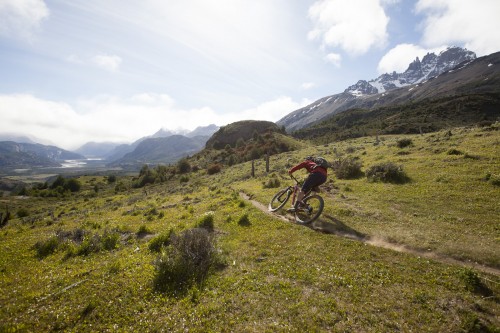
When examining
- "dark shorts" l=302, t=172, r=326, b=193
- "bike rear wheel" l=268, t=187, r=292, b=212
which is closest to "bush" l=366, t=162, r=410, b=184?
"bike rear wheel" l=268, t=187, r=292, b=212

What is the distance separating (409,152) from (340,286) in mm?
28018

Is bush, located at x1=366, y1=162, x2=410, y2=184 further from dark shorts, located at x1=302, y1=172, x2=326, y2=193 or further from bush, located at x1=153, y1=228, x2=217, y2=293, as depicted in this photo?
bush, located at x1=153, y1=228, x2=217, y2=293

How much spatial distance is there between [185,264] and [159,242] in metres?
4.22

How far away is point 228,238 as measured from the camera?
592 inches

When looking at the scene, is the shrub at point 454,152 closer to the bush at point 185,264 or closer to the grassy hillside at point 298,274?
the grassy hillside at point 298,274

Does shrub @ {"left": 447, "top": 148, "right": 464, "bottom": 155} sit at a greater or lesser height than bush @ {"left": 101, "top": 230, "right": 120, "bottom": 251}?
greater

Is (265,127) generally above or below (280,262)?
above

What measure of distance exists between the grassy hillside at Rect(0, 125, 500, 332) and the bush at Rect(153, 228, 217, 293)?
0.15 metres

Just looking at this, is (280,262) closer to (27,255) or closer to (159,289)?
(159,289)

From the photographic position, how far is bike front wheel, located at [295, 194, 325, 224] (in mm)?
15561

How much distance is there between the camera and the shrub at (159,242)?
14137 millimetres

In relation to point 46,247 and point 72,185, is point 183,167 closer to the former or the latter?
point 72,185

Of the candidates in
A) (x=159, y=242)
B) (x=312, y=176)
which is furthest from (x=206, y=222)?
(x=312, y=176)

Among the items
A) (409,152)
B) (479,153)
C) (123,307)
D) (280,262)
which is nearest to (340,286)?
(280,262)
